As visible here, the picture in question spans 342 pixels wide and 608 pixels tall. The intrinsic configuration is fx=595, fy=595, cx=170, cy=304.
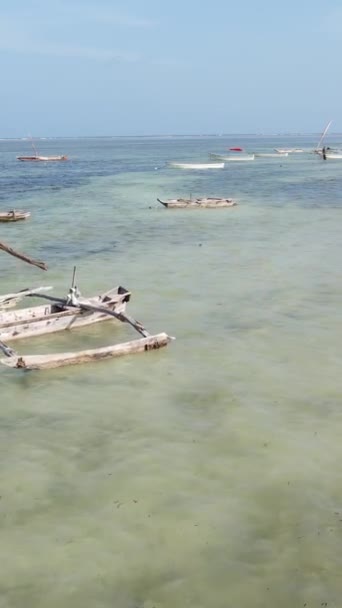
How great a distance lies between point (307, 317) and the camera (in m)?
13.9

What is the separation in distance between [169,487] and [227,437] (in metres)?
1.48

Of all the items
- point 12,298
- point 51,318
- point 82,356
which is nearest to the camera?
point 82,356

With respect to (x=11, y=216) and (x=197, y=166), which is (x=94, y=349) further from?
(x=197, y=166)

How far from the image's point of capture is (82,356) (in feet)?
35.9

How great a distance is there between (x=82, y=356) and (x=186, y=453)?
11.5 feet

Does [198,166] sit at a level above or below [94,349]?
above

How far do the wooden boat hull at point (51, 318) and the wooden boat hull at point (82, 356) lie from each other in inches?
64.4

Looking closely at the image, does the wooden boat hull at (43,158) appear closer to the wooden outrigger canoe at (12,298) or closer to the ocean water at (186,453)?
the ocean water at (186,453)

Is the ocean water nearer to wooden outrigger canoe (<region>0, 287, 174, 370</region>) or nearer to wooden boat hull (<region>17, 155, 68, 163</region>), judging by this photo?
wooden outrigger canoe (<region>0, 287, 174, 370</region>)

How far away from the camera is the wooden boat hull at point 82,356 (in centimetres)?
1011

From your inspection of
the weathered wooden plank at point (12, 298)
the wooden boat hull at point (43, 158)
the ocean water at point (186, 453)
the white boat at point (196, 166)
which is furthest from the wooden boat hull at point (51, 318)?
the wooden boat hull at point (43, 158)

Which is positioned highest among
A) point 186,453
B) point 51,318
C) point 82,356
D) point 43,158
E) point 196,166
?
point 43,158

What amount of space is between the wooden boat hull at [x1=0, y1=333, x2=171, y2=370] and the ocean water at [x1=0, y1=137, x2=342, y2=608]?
0.63 feet

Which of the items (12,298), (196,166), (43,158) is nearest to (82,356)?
(12,298)
